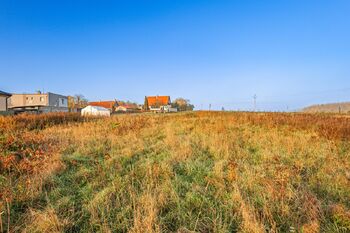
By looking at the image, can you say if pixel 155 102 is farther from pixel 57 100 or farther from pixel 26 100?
pixel 26 100

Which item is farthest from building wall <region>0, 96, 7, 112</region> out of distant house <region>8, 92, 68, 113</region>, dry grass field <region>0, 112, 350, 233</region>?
dry grass field <region>0, 112, 350, 233</region>

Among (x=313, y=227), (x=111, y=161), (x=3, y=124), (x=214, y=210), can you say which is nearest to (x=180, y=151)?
(x=111, y=161)

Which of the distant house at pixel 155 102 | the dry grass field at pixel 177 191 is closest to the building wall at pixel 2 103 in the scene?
the dry grass field at pixel 177 191

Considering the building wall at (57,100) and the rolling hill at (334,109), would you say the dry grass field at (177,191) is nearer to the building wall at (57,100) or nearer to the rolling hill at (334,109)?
the rolling hill at (334,109)

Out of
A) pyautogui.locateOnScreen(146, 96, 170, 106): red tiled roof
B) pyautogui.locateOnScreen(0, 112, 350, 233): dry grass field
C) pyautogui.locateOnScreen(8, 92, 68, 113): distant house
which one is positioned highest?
pyautogui.locateOnScreen(146, 96, 170, 106): red tiled roof

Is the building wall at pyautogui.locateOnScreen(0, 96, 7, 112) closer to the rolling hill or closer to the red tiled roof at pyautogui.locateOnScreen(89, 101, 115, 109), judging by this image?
the red tiled roof at pyautogui.locateOnScreen(89, 101, 115, 109)

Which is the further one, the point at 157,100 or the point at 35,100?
the point at 157,100

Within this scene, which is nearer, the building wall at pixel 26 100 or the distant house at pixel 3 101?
the distant house at pixel 3 101

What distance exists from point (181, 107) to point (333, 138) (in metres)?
61.1

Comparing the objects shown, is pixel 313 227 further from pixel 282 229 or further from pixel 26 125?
pixel 26 125

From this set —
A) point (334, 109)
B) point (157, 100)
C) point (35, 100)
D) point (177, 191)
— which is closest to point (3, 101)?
point (35, 100)

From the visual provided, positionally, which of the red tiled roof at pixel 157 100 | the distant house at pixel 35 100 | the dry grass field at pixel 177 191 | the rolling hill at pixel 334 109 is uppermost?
the red tiled roof at pixel 157 100

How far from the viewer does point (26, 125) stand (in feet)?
31.8

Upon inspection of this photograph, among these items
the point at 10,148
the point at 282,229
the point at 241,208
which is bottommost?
the point at 282,229
